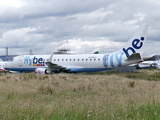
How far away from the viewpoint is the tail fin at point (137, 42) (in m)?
30.5

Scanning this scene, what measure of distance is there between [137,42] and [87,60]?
694 centimetres

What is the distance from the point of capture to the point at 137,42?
1226 inches

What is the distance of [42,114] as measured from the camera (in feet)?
22.3

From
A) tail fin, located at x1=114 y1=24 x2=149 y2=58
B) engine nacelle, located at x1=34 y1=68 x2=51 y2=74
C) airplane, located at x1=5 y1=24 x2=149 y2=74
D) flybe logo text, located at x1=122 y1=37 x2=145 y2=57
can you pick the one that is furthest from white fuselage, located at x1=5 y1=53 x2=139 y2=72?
engine nacelle, located at x1=34 y1=68 x2=51 y2=74

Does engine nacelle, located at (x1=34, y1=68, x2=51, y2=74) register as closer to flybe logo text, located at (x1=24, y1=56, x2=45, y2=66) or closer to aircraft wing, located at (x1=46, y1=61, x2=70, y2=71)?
aircraft wing, located at (x1=46, y1=61, x2=70, y2=71)

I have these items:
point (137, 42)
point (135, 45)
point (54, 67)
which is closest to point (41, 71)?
point (54, 67)

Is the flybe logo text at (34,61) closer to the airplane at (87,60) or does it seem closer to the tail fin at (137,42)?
the airplane at (87,60)

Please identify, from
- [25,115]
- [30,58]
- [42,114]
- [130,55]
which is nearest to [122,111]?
[42,114]

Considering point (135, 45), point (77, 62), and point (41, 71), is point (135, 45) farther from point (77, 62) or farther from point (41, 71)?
point (41, 71)

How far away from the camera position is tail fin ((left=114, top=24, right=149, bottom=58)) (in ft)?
100

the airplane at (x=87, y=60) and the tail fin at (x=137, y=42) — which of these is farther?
the airplane at (x=87, y=60)

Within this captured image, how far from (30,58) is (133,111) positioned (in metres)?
30.8

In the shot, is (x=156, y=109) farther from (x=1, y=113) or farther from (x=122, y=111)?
(x=1, y=113)

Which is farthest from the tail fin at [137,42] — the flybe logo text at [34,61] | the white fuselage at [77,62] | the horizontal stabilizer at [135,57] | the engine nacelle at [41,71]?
the flybe logo text at [34,61]
